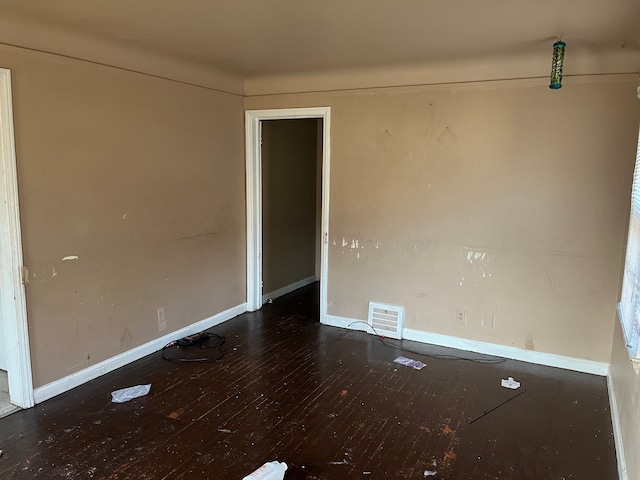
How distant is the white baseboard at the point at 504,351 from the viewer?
3510 millimetres

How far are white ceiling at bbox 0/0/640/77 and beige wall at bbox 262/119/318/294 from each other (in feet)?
5.73

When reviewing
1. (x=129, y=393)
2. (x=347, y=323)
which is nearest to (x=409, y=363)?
(x=347, y=323)

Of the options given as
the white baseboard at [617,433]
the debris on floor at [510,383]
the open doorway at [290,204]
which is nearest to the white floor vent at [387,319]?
the debris on floor at [510,383]

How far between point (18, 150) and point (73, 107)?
482 millimetres

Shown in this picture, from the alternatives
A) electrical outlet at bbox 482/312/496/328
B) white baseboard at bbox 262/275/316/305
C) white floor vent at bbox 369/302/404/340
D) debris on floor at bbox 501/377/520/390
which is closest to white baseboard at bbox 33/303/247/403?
white baseboard at bbox 262/275/316/305

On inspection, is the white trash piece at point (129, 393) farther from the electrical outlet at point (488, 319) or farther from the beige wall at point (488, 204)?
the electrical outlet at point (488, 319)

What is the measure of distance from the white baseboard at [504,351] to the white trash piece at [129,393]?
6.60ft

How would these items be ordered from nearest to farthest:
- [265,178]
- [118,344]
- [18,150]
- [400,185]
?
[18,150]
[118,344]
[400,185]
[265,178]

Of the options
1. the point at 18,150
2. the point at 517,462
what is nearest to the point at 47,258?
the point at 18,150

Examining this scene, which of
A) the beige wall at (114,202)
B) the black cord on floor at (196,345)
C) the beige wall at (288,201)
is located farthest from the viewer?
the beige wall at (288,201)

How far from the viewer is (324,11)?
241 cm

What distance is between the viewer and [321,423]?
9.04 ft

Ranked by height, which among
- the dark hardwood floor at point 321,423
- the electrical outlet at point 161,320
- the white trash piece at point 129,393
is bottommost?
the dark hardwood floor at point 321,423

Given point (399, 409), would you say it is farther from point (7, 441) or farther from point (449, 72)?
point (449, 72)
